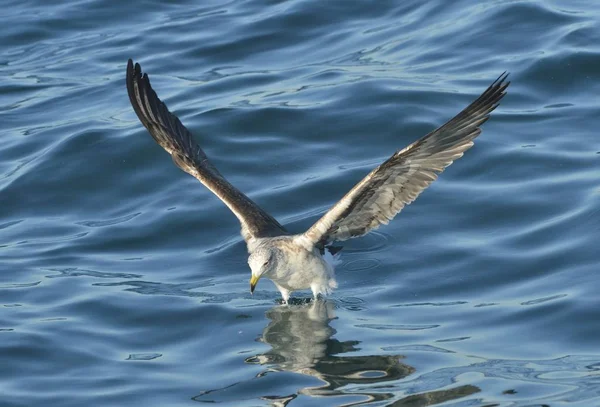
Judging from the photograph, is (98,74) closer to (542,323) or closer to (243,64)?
(243,64)

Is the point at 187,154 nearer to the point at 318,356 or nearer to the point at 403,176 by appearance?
the point at 403,176

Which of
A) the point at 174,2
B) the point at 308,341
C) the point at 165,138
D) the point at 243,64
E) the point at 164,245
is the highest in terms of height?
the point at 174,2

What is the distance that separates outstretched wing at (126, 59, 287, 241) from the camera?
457 inches

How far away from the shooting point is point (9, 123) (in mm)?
16750

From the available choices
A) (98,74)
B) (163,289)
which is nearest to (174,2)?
(98,74)

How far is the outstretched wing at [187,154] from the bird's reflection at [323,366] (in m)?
1.12

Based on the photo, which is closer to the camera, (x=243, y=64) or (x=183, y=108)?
(x=183, y=108)

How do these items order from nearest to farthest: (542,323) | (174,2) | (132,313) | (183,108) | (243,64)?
(542,323)
(132,313)
(183,108)
(243,64)
(174,2)

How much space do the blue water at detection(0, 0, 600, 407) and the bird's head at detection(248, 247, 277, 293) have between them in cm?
46

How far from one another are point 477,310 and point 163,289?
10.5 feet

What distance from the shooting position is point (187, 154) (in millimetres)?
12242

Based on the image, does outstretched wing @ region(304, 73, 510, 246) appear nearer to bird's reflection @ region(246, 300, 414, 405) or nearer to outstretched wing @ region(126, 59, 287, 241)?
bird's reflection @ region(246, 300, 414, 405)

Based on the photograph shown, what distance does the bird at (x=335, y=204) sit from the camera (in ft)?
31.5

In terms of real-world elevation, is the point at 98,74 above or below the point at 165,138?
above
